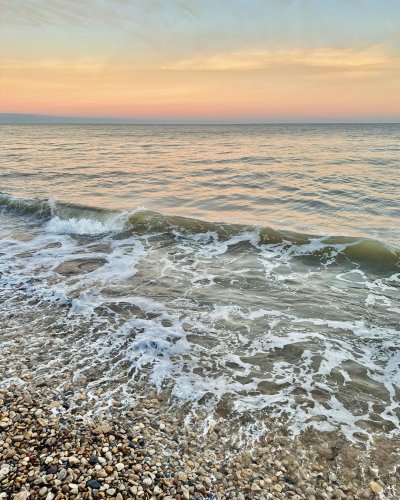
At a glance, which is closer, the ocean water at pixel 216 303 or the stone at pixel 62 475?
the stone at pixel 62 475

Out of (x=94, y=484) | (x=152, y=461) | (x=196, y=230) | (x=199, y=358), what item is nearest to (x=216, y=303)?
(x=199, y=358)

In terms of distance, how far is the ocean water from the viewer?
5.45m

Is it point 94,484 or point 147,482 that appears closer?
point 94,484

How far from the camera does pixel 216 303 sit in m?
8.41

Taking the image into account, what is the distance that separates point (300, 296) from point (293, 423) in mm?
4339

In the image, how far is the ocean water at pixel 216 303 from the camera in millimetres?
5449

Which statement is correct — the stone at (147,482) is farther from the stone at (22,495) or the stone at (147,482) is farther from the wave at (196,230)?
the wave at (196,230)

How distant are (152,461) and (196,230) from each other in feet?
35.2

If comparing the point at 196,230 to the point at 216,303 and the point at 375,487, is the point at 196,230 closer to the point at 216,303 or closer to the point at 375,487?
the point at 216,303

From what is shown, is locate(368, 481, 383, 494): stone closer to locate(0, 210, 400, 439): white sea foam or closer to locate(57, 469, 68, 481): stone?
locate(0, 210, 400, 439): white sea foam

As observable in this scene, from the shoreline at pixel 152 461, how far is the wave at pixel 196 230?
25.5ft

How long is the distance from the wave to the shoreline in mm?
7787

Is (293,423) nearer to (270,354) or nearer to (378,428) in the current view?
(378,428)

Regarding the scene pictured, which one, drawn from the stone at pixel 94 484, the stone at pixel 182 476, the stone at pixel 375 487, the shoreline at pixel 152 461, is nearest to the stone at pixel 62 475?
the shoreline at pixel 152 461
